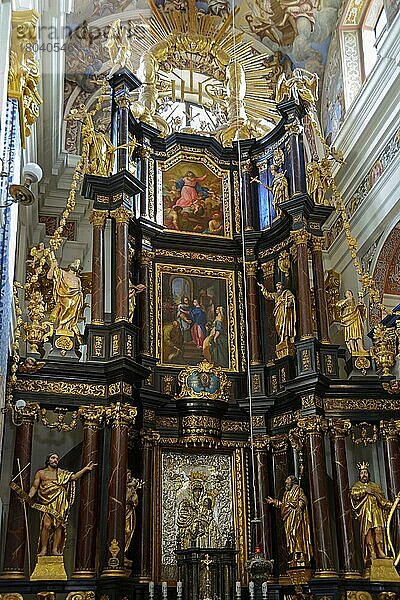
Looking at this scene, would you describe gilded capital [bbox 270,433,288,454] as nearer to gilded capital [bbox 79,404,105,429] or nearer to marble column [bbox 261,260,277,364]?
marble column [bbox 261,260,277,364]

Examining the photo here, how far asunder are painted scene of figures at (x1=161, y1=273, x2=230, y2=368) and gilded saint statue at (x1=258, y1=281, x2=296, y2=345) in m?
1.14

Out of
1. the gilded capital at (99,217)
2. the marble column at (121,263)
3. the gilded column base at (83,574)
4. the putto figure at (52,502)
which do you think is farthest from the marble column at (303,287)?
the gilded column base at (83,574)

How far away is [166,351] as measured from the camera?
15.6 m

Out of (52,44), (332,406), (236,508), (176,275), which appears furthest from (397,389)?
(52,44)

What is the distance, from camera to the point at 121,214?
15422 mm

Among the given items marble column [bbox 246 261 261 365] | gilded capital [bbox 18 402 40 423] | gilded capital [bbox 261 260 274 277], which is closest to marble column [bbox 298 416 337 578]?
marble column [bbox 246 261 261 365]

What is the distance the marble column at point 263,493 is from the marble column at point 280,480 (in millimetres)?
121

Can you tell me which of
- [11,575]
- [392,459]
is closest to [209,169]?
[392,459]

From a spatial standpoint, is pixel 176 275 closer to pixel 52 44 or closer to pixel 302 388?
pixel 302 388

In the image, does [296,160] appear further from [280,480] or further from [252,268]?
[280,480]

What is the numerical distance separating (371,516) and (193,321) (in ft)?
16.5

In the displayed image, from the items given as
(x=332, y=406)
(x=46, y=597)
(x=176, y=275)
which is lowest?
(x=46, y=597)

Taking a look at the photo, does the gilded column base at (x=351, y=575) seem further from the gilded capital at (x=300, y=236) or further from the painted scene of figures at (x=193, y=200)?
the painted scene of figures at (x=193, y=200)

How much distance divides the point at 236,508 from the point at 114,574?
2967mm
